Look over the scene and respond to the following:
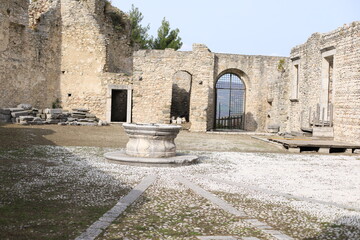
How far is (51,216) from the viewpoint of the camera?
4.58 m

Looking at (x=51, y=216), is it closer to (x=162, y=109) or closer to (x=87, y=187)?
(x=87, y=187)

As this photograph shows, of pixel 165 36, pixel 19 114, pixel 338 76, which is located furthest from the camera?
pixel 165 36

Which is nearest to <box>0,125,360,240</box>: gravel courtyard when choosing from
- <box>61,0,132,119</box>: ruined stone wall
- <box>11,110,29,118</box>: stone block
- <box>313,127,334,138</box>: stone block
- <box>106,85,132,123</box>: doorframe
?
<box>313,127,334,138</box>: stone block

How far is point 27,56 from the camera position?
2008 centimetres

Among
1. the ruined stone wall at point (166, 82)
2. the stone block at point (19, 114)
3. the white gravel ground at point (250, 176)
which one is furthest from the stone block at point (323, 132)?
the stone block at point (19, 114)

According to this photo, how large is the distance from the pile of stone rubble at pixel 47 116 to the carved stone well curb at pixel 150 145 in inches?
392

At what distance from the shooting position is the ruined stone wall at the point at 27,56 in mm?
18688

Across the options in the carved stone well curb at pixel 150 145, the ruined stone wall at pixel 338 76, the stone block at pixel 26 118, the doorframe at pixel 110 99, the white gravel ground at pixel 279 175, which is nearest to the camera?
the white gravel ground at pixel 279 175

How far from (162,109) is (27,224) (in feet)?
57.0

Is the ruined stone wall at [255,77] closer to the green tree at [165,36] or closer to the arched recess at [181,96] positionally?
the arched recess at [181,96]

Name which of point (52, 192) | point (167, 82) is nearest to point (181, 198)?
point (52, 192)

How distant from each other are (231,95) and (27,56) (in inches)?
484

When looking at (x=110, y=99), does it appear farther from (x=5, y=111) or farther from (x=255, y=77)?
(x=255, y=77)

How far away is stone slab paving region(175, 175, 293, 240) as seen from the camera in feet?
14.0
